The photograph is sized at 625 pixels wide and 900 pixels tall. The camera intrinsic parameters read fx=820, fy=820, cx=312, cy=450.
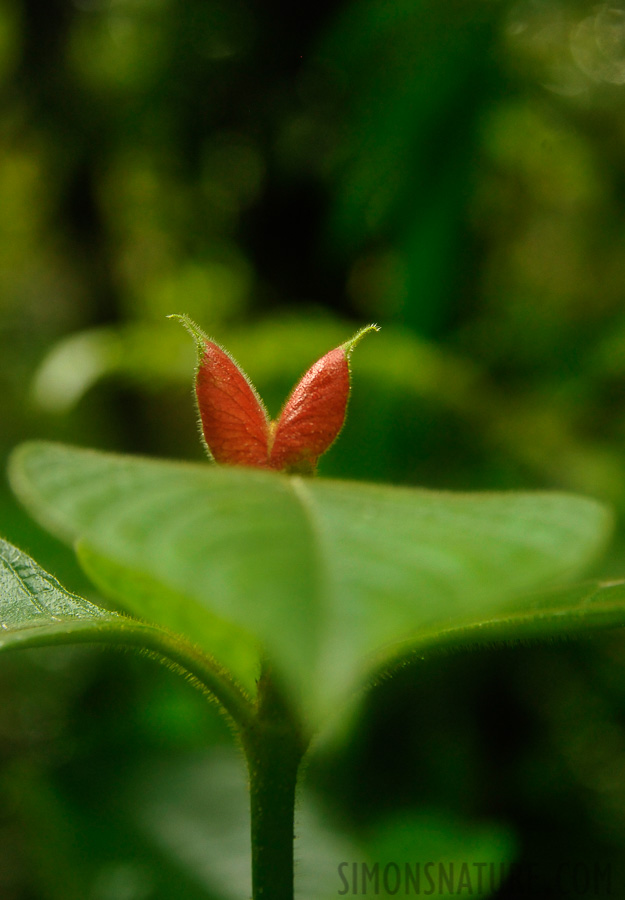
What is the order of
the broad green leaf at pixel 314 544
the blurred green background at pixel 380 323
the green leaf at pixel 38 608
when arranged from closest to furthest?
1. the broad green leaf at pixel 314 544
2. the green leaf at pixel 38 608
3. the blurred green background at pixel 380 323

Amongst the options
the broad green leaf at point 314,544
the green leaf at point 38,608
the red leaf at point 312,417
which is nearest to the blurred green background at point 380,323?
the green leaf at point 38,608

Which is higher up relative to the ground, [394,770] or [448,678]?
[448,678]

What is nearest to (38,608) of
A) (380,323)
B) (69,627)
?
(69,627)

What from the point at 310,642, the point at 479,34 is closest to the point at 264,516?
the point at 310,642

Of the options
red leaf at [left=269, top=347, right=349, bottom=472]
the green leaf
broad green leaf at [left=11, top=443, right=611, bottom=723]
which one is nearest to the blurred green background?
the green leaf

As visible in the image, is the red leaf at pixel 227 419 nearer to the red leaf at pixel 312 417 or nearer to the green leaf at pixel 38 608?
the red leaf at pixel 312 417

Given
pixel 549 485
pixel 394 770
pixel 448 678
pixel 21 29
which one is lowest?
pixel 394 770

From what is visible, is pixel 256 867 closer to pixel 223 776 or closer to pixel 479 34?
pixel 223 776
